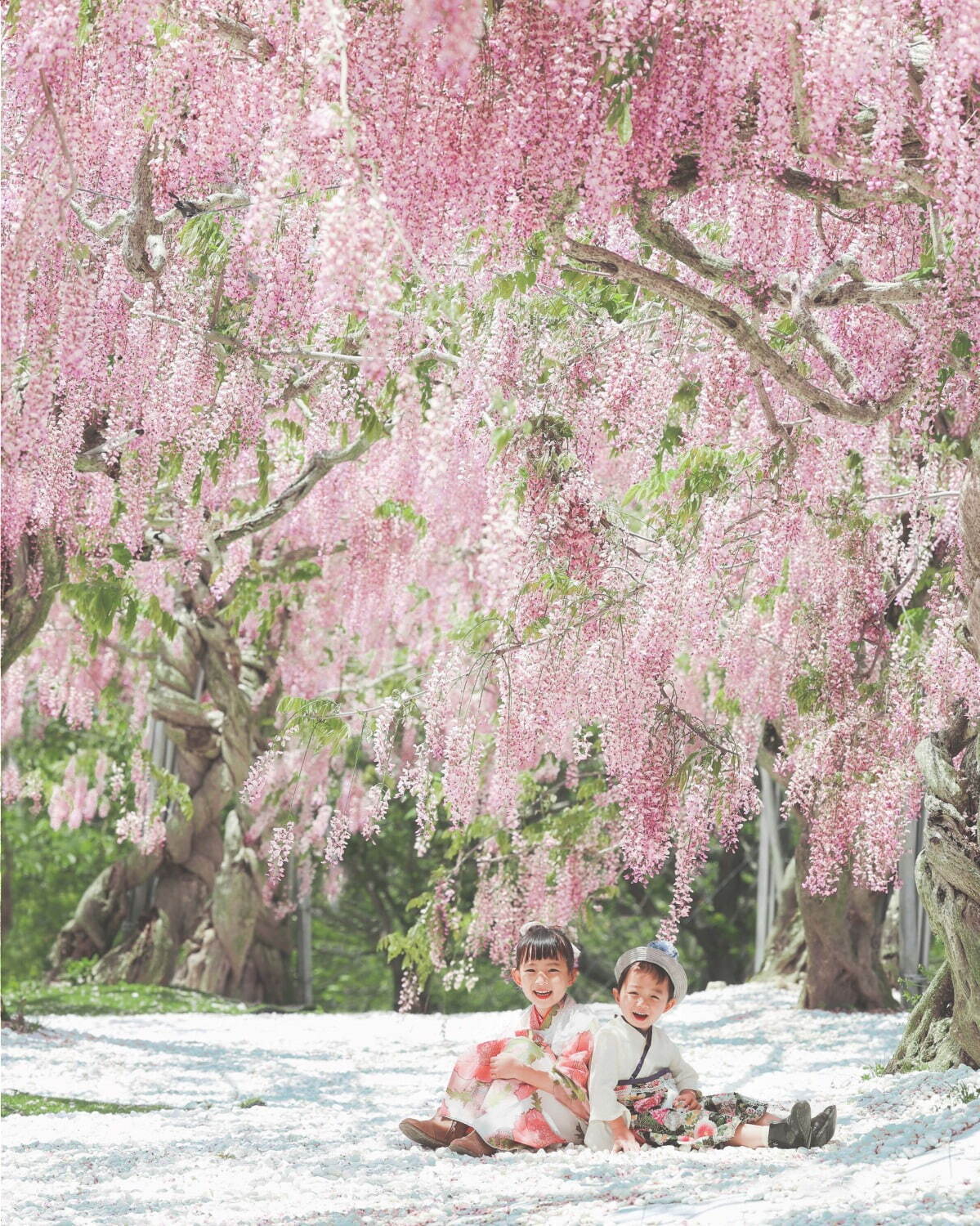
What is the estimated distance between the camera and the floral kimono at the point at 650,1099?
382cm

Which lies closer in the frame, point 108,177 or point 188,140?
point 188,140

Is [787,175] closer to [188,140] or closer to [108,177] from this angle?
[188,140]

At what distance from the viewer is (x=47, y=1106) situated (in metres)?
5.95

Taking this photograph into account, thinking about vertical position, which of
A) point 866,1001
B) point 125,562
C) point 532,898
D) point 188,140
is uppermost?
point 188,140

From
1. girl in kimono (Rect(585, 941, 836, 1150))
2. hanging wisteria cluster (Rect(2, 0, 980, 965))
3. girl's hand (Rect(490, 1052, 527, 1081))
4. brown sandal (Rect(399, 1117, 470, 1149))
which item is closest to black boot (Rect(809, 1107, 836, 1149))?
girl in kimono (Rect(585, 941, 836, 1150))

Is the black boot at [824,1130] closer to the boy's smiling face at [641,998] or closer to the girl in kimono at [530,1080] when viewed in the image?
the boy's smiling face at [641,998]

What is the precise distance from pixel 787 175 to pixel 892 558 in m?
2.96

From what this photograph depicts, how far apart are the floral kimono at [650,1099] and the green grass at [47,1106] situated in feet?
8.50

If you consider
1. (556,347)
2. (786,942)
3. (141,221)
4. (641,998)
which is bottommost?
(786,942)

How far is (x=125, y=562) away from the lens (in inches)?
245

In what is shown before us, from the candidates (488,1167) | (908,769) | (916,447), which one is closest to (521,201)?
(488,1167)

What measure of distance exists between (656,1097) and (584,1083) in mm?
221

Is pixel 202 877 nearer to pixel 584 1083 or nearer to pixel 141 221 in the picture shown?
pixel 141 221

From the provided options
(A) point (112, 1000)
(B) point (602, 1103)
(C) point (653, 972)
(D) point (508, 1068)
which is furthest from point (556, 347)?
(A) point (112, 1000)
